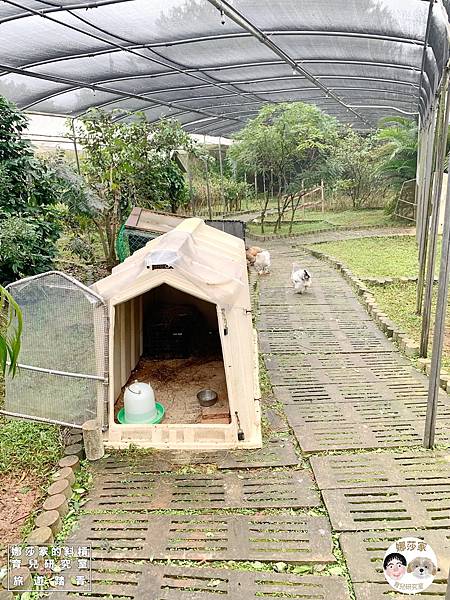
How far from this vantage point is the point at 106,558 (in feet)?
8.28

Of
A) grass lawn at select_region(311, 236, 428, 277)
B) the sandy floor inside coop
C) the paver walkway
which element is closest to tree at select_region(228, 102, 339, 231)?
grass lawn at select_region(311, 236, 428, 277)

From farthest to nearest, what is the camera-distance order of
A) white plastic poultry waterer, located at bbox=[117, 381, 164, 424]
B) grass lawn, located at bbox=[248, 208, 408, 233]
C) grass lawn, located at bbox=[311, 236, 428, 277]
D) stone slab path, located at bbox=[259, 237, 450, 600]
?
1. grass lawn, located at bbox=[248, 208, 408, 233]
2. grass lawn, located at bbox=[311, 236, 428, 277]
3. white plastic poultry waterer, located at bbox=[117, 381, 164, 424]
4. stone slab path, located at bbox=[259, 237, 450, 600]

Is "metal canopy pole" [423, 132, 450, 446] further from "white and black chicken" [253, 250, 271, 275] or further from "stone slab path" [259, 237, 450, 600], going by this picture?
"white and black chicken" [253, 250, 271, 275]

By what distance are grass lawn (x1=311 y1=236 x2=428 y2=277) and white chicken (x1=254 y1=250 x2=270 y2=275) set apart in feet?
4.82

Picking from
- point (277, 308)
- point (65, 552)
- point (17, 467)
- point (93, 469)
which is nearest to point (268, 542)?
point (65, 552)

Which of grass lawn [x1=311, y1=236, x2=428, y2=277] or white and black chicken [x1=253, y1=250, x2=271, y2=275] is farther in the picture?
white and black chicken [x1=253, y1=250, x2=271, y2=275]

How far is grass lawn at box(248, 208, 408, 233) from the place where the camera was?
14.3 m

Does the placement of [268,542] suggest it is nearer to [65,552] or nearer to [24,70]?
[65,552]

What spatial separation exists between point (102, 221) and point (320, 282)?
11.7 feet

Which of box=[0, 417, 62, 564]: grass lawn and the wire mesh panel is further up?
the wire mesh panel

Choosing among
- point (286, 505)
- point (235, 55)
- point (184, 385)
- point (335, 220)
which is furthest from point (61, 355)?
point (335, 220)

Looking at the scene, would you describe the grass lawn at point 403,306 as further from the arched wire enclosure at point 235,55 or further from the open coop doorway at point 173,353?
the open coop doorway at point 173,353

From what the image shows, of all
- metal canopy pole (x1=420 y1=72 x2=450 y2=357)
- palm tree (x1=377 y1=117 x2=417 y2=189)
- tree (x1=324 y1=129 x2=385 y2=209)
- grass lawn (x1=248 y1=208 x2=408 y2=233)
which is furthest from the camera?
tree (x1=324 y1=129 x2=385 y2=209)

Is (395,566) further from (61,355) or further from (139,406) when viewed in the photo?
(61,355)
